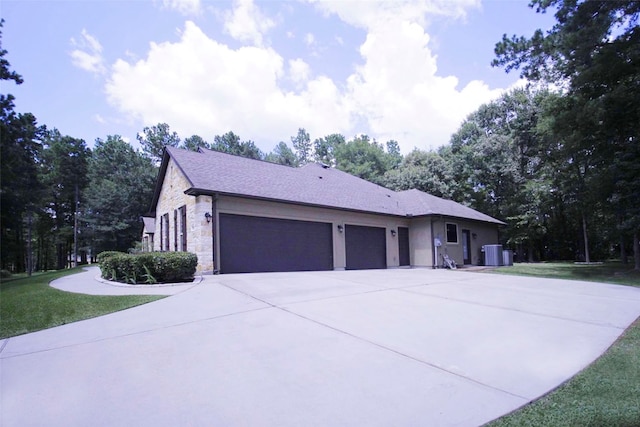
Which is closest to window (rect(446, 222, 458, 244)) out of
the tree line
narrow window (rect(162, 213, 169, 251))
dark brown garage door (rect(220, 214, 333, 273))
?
the tree line

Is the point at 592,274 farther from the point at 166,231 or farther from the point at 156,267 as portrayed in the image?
the point at 166,231

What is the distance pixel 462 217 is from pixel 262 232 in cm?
1233

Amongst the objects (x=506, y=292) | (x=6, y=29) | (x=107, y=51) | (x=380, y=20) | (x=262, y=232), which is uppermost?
(x=6, y=29)

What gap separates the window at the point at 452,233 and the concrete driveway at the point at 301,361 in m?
12.5

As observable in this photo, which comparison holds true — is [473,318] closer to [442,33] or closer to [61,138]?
[442,33]

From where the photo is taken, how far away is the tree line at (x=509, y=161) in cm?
1411

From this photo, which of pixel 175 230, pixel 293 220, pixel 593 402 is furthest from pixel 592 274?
pixel 175 230

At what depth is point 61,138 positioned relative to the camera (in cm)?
4041

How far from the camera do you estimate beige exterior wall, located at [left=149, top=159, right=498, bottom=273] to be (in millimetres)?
12445

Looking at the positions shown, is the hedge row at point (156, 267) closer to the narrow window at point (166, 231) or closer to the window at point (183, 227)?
the window at point (183, 227)

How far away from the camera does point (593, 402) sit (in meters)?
3.12

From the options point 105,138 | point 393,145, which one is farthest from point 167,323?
point 393,145

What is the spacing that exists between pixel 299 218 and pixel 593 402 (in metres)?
12.7

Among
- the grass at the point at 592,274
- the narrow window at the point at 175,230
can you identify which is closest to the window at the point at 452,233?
the grass at the point at 592,274
